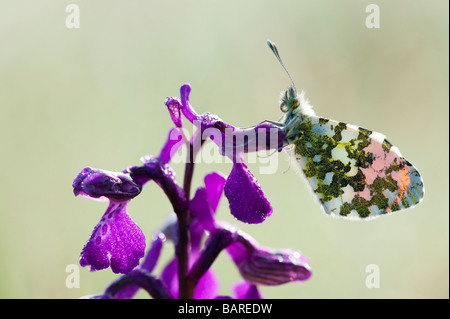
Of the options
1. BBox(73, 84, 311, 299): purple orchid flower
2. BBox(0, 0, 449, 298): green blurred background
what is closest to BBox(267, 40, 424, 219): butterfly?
BBox(73, 84, 311, 299): purple orchid flower

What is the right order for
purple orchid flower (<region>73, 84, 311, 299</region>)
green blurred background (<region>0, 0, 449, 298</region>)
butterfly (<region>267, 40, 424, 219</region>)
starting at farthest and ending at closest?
green blurred background (<region>0, 0, 449, 298</region>) < butterfly (<region>267, 40, 424, 219</region>) < purple orchid flower (<region>73, 84, 311, 299</region>)

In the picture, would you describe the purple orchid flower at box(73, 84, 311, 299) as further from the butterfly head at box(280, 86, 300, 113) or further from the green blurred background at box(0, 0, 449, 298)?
the green blurred background at box(0, 0, 449, 298)

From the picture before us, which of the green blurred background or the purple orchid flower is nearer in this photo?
the purple orchid flower

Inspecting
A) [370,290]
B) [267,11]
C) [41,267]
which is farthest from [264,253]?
[267,11]

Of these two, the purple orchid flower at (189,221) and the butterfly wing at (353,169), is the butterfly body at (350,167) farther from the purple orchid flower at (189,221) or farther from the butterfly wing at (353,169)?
the purple orchid flower at (189,221)

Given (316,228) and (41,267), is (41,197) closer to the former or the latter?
(41,267)

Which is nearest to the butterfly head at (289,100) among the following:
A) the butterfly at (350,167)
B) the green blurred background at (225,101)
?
the butterfly at (350,167)
